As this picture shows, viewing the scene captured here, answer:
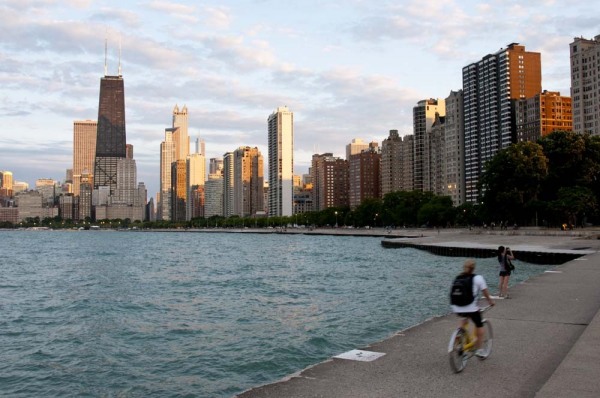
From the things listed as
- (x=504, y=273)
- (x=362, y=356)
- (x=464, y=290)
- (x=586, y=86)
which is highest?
(x=586, y=86)

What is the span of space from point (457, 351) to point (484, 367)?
0.97m

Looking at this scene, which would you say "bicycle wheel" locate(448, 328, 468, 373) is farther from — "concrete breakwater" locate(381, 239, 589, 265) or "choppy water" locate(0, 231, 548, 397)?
"concrete breakwater" locate(381, 239, 589, 265)

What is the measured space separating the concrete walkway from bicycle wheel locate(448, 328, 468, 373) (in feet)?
0.53

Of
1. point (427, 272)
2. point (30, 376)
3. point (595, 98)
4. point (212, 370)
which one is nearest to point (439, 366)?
point (212, 370)

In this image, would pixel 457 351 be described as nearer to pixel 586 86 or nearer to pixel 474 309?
pixel 474 309

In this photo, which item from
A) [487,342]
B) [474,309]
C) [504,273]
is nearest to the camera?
[474,309]

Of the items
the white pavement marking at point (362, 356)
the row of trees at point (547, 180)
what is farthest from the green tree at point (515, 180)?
the white pavement marking at point (362, 356)

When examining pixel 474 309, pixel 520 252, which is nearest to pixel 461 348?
pixel 474 309

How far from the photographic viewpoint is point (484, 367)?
11.9m

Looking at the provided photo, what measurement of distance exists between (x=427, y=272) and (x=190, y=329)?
93.4 feet

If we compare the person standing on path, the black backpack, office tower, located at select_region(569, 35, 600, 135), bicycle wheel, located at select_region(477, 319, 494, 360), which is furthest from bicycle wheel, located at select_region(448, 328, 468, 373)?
office tower, located at select_region(569, 35, 600, 135)

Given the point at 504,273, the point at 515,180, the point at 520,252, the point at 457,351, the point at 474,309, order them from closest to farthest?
the point at 457,351, the point at 474,309, the point at 504,273, the point at 520,252, the point at 515,180

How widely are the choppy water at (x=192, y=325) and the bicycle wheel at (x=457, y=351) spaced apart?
6.93 m

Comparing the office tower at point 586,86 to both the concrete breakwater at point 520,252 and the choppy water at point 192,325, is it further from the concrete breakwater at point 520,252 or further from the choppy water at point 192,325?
the choppy water at point 192,325
